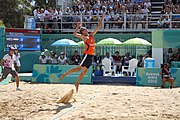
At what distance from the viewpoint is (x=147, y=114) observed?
773 centimetres

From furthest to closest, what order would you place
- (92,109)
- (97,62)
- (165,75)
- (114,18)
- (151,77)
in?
(114,18), (97,62), (151,77), (165,75), (92,109)

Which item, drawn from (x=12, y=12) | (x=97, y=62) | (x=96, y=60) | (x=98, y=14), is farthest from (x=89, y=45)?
(x=12, y=12)

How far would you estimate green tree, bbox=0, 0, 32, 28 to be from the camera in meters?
41.3

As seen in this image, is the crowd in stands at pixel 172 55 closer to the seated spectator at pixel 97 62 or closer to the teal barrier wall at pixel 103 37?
the teal barrier wall at pixel 103 37

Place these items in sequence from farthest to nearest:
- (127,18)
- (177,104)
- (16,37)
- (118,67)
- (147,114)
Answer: (127,18) < (16,37) < (118,67) < (177,104) < (147,114)

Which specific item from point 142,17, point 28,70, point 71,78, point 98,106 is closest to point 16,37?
point 28,70

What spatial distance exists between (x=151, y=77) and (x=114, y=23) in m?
7.24

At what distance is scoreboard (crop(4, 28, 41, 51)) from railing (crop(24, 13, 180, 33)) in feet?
4.88

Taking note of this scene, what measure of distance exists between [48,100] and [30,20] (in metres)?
15.6

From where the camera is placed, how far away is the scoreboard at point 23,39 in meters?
22.2

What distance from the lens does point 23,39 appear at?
22625 mm

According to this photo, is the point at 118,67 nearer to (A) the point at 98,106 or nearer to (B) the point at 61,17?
(B) the point at 61,17

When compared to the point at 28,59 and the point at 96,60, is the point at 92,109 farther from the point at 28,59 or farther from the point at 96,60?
the point at 28,59

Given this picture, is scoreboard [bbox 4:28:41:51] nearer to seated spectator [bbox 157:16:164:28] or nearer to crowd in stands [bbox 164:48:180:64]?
seated spectator [bbox 157:16:164:28]
